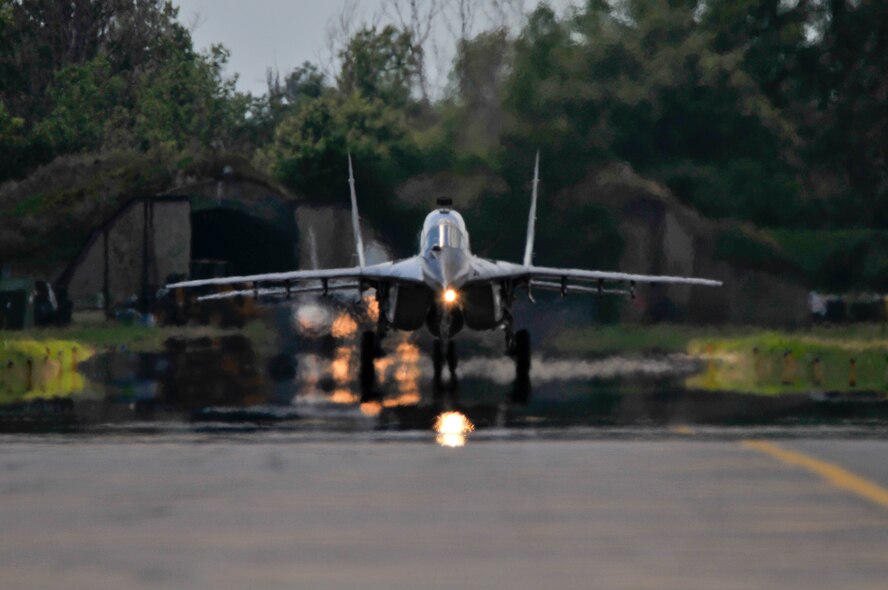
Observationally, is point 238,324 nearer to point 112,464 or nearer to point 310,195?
point 310,195

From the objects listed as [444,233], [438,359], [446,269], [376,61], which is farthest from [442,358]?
[376,61]

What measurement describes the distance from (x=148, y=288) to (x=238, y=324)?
3.27 meters

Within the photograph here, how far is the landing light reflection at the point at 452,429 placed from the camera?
19.3 m

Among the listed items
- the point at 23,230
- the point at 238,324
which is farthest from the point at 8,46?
the point at 238,324

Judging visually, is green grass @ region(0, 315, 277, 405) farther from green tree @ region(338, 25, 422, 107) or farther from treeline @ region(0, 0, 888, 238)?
green tree @ region(338, 25, 422, 107)

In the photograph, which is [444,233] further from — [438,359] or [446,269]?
[438,359]

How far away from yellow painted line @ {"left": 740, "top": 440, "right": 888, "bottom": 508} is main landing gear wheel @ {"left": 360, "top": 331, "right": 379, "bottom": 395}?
1085 cm

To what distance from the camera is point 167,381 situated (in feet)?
101

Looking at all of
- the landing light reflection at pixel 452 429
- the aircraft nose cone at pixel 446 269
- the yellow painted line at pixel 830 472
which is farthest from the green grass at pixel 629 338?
the yellow painted line at pixel 830 472

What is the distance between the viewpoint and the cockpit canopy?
96.0ft

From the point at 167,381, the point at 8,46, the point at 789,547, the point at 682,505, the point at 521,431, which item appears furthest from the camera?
the point at 8,46

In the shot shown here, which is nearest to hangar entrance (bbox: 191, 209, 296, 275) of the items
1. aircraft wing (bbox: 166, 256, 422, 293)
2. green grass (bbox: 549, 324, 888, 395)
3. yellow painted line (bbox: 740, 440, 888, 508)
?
green grass (bbox: 549, 324, 888, 395)

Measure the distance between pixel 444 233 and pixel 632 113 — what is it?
94.6 feet

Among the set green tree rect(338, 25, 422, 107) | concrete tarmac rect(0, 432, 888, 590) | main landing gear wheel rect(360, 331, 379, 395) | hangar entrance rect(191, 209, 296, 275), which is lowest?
concrete tarmac rect(0, 432, 888, 590)
